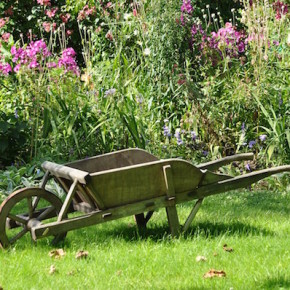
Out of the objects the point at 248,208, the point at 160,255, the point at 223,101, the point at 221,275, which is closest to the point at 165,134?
the point at 223,101

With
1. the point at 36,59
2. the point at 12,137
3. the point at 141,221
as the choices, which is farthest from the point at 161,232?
the point at 36,59

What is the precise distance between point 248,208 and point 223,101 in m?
1.83

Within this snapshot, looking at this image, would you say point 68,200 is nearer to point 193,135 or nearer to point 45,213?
point 45,213

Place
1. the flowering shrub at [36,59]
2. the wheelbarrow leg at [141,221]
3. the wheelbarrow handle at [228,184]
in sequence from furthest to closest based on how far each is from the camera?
the flowering shrub at [36,59] → the wheelbarrow leg at [141,221] → the wheelbarrow handle at [228,184]

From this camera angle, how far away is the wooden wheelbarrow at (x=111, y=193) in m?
4.24

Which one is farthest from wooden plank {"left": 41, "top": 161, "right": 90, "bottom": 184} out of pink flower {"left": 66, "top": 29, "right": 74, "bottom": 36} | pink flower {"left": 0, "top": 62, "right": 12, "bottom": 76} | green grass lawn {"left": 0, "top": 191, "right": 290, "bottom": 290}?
pink flower {"left": 66, "top": 29, "right": 74, "bottom": 36}

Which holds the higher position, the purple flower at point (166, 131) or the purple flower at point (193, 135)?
the purple flower at point (166, 131)

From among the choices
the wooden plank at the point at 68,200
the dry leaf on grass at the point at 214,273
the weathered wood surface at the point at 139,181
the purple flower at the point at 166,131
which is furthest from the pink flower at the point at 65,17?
the dry leaf on grass at the point at 214,273

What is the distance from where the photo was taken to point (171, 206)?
179 inches

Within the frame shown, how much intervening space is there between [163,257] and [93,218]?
1.67 feet

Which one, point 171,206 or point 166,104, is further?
point 166,104

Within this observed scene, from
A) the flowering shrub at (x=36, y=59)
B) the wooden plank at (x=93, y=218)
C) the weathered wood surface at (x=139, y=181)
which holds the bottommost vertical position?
the wooden plank at (x=93, y=218)

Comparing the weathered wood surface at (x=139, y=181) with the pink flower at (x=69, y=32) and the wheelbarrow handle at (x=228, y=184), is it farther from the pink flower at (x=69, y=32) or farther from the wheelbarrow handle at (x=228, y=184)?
the pink flower at (x=69, y=32)

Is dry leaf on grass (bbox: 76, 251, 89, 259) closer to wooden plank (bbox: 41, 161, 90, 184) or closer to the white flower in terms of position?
wooden plank (bbox: 41, 161, 90, 184)
